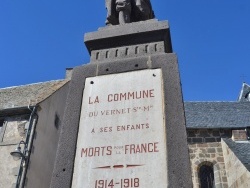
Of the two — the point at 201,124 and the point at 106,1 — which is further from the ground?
the point at 201,124

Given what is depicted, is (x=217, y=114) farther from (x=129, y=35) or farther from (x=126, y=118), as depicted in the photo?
(x=126, y=118)

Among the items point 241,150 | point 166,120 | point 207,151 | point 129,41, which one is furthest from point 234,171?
point 166,120

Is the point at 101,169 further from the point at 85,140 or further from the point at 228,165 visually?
the point at 228,165

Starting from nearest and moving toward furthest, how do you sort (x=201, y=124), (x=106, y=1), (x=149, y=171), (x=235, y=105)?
1. (x=149, y=171)
2. (x=106, y=1)
3. (x=201, y=124)
4. (x=235, y=105)

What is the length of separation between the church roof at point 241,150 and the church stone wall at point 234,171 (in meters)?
0.12

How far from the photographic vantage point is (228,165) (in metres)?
13.3

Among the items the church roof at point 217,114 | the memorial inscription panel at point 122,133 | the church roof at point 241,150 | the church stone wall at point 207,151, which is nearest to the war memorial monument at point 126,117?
the memorial inscription panel at point 122,133

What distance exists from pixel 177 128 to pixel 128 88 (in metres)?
0.68

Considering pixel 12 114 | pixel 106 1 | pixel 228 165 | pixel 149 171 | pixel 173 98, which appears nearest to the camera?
pixel 149 171

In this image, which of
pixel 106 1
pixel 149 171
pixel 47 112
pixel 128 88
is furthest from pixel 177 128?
pixel 47 112

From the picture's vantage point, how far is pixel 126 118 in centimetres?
306

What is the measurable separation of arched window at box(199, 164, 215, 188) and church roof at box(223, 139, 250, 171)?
147 cm

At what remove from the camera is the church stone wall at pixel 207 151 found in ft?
45.5

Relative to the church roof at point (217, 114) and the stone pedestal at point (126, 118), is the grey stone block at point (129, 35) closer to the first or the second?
the stone pedestal at point (126, 118)
